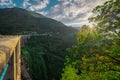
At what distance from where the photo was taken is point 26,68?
1890 inches

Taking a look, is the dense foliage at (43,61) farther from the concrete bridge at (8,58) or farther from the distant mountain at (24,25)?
the concrete bridge at (8,58)

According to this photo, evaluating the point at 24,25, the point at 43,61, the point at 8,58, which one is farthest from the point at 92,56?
the point at 24,25

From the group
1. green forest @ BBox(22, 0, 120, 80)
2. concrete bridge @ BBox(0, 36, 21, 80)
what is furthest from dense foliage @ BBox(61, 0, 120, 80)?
concrete bridge @ BBox(0, 36, 21, 80)

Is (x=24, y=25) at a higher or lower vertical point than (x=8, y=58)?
higher

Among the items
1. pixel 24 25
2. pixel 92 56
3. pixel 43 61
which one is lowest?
pixel 43 61

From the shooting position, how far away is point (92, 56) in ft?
36.1

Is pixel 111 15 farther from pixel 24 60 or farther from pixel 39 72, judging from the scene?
pixel 39 72

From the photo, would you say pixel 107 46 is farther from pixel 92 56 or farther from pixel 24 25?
pixel 24 25

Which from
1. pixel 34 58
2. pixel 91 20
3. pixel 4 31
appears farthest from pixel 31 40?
pixel 91 20

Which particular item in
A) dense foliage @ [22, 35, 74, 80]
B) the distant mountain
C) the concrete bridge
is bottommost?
dense foliage @ [22, 35, 74, 80]

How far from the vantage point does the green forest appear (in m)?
8.90

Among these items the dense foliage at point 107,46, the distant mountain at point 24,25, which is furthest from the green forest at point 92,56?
the distant mountain at point 24,25

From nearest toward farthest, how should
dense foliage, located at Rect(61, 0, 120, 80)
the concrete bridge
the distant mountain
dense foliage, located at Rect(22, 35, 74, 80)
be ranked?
1. the concrete bridge
2. dense foliage, located at Rect(61, 0, 120, 80)
3. dense foliage, located at Rect(22, 35, 74, 80)
4. the distant mountain

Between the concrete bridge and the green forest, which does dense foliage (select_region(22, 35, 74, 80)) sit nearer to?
the green forest
